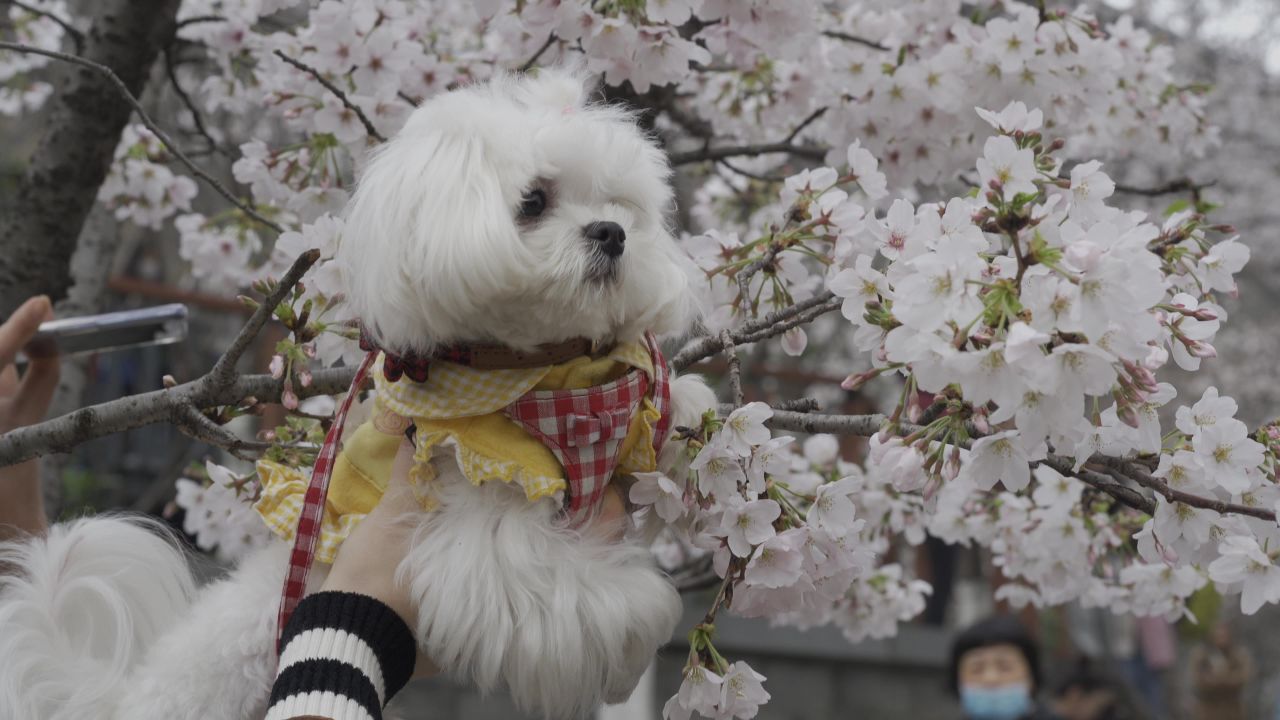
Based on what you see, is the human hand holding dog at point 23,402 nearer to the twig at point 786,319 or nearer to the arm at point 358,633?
the arm at point 358,633

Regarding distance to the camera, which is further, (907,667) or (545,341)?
(907,667)

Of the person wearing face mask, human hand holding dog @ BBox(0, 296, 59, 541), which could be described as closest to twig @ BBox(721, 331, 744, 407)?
human hand holding dog @ BBox(0, 296, 59, 541)

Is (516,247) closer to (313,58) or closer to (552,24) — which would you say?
(552,24)

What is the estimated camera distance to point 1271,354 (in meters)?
12.8

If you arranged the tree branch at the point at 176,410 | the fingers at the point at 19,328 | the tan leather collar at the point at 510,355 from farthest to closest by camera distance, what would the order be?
the fingers at the point at 19,328 → the tree branch at the point at 176,410 → the tan leather collar at the point at 510,355

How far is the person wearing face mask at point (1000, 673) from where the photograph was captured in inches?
Result: 186

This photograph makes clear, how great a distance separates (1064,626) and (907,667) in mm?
2719

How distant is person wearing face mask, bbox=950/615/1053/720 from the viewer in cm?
473

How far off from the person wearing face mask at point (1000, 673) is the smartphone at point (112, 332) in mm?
3492

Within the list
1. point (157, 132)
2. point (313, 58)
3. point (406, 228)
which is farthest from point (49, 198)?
point (406, 228)

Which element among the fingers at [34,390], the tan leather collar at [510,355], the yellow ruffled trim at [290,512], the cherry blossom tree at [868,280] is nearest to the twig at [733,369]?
the cherry blossom tree at [868,280]

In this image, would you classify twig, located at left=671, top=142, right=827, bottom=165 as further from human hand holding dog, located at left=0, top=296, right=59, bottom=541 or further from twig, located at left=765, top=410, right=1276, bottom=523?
human hand holding dog, located at left=0, top=296, right=59, bottom=541

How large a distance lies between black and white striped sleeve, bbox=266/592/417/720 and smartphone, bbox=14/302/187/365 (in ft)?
2.92

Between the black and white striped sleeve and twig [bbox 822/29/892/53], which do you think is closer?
the black and white striped sleeve
